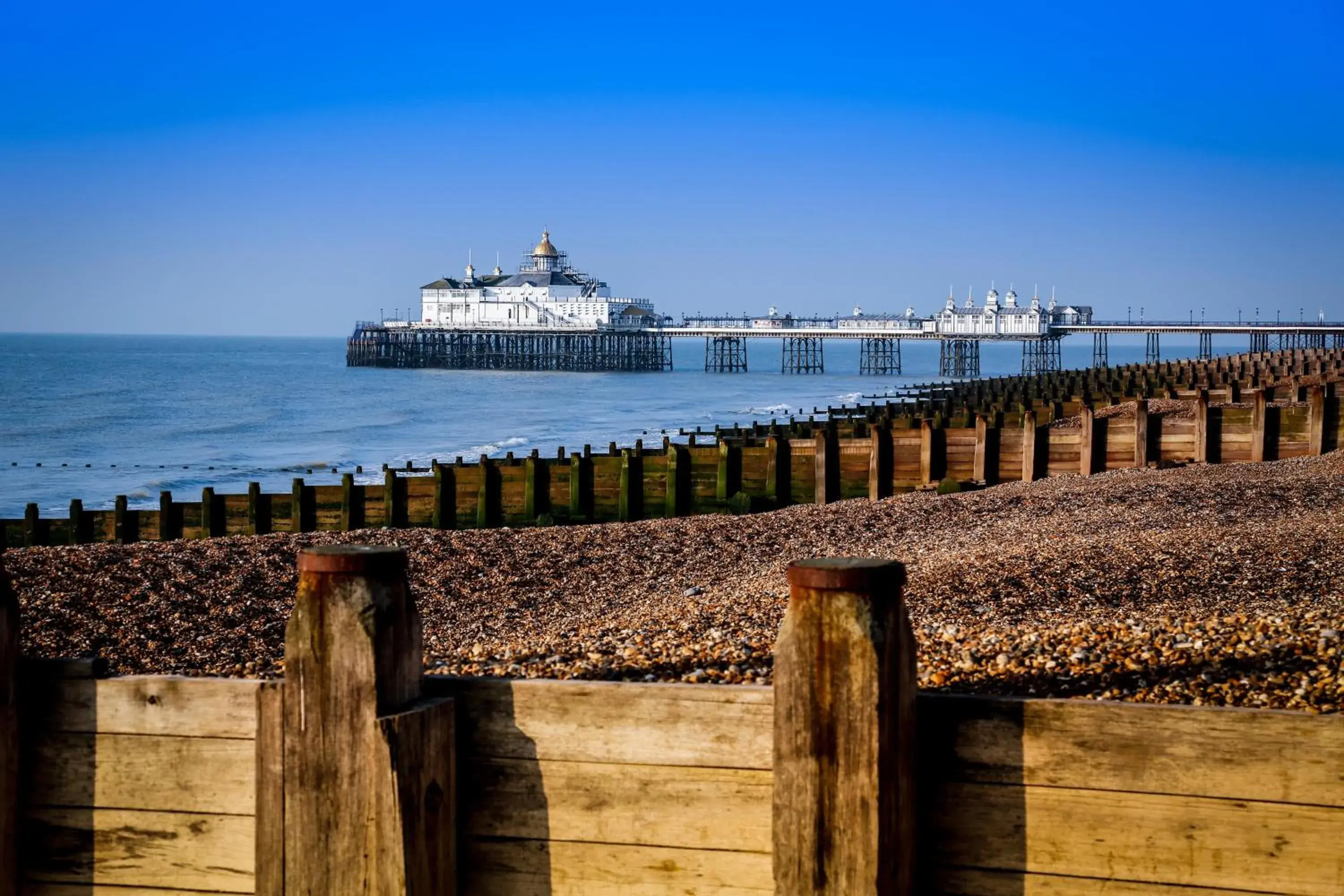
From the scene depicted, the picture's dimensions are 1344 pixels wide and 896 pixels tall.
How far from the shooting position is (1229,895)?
330cm

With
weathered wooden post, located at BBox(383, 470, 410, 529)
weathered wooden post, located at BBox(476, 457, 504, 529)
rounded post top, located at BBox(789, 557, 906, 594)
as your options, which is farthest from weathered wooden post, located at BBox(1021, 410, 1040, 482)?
rounded post top, located at BBox(789, 557, 906, 594)

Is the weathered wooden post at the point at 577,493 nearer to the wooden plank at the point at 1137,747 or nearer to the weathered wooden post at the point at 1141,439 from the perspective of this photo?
the weathered wooden post at the point at 1141,439

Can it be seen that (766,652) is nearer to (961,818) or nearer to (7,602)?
(961,818)

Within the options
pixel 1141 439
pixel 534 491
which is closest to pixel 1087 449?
pixel 1141 439

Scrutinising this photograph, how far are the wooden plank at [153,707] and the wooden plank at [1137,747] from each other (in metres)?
1.70

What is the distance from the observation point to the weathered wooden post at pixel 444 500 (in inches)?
659

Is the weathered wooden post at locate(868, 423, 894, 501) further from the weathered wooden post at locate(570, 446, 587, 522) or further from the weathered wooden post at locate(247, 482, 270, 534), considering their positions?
the weathered wooden post at locate(247, 482, 270, 534)

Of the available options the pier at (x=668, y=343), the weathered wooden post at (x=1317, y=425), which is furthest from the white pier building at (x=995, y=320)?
the weathered wooden post at (x=1317, y=425)

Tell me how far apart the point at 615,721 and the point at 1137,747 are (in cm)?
122

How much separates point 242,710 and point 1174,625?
400cm

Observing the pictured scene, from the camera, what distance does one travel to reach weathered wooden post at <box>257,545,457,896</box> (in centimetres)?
338

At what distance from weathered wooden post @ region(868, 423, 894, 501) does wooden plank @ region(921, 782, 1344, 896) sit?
13.8m

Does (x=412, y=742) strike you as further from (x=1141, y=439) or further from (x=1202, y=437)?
(x=1202, y=437)

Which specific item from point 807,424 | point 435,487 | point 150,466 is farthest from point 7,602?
point 150,466
